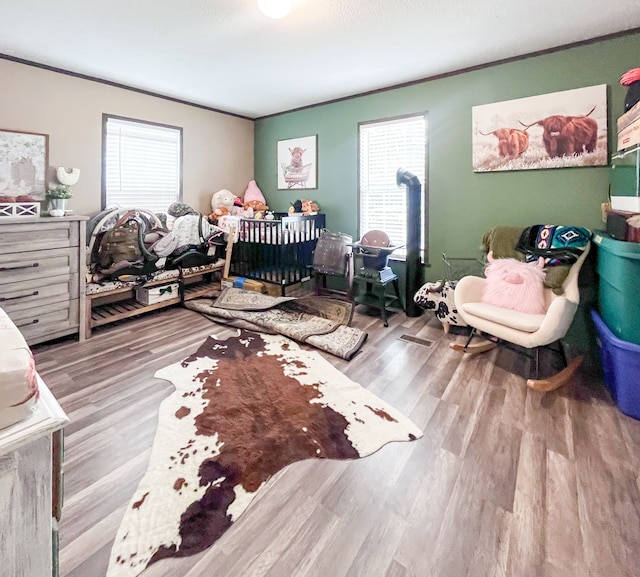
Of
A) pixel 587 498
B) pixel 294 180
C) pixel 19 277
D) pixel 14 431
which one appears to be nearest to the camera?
pixel 14 431

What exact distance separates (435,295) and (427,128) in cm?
172

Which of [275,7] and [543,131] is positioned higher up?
[275,7]

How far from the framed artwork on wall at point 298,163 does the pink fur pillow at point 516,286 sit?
8.41ft

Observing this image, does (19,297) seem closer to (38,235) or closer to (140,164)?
(38,235)

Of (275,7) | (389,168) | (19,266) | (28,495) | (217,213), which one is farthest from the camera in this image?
(217,213)

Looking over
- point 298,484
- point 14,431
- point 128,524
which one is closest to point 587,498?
point 298,484

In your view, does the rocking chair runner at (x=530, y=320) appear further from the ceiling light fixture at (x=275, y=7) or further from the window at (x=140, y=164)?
the window at (x=140, y=164)

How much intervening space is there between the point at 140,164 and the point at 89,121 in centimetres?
59

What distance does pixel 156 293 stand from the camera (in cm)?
364

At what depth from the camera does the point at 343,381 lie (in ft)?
7.59

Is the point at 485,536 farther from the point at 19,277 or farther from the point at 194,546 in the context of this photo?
the point at 19,277

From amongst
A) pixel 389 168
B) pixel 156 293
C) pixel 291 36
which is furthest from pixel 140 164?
pixel 389 168

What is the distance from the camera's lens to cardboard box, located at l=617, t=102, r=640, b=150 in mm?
2074

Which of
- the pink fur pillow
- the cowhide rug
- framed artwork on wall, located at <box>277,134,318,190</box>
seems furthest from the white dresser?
framed artwork on wall, located at <box>277,134,318,190</box>
